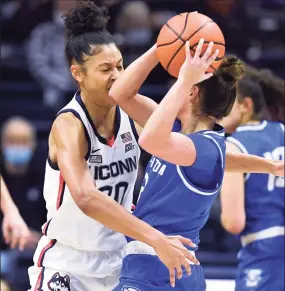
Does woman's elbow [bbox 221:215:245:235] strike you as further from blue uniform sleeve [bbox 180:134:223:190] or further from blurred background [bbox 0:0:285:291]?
blurred background [bbox 0:0:285:291]

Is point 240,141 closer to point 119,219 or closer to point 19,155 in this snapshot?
point 119,219

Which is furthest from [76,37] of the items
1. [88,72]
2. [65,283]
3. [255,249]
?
[255,249]

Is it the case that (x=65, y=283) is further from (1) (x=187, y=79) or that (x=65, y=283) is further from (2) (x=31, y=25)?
(2) (x=31, y=25)

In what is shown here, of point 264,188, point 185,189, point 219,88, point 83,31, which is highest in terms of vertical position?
point 83,31

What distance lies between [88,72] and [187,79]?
0.82m

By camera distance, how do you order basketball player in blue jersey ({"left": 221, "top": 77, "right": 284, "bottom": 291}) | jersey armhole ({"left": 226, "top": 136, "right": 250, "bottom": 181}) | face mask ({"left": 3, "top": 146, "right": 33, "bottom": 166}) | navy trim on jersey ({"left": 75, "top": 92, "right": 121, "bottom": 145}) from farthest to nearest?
face mask ({"left": 3, "top": 146, "right": 33, "bottom": 166}) < basketball player in blue jersey ({"left": 221, "top": 77, "right": 284, "bottom": 291}) < jersey armhole ({"left": 226, "top": 136, "right": 250, "bottom": 181}) < navy trim on jersey ({"left": 75, "top": 92, "right": 121, "bottom": 145})

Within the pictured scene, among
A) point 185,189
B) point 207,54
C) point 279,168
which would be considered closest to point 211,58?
point 207,54

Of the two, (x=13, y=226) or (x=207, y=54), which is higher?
(x=207, y=54)

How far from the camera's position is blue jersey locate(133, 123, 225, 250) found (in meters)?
3.52

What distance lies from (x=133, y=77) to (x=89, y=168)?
0.52 m

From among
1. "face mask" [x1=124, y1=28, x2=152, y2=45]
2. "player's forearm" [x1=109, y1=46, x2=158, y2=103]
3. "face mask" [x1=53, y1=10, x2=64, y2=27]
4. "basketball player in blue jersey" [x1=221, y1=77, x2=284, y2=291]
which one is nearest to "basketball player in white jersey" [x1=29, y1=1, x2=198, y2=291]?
"player's forearm" [x1=109, y1=46, x2=158, y2=103]

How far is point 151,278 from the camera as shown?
3590 mm

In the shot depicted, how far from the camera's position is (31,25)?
970 centimetres

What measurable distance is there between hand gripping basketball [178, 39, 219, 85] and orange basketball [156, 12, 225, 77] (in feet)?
0.16
